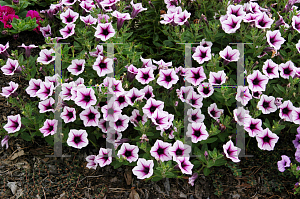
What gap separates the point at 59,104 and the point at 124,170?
1.17 m

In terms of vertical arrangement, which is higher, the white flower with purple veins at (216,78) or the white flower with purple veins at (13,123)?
the white flower with purple veins at (216,78)

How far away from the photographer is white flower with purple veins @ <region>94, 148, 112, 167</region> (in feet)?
9.91

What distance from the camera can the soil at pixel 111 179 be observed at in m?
3.18

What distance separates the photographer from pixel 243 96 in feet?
9.88

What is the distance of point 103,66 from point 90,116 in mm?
615

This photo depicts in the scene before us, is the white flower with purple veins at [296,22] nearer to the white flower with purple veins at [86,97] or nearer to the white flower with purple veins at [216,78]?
the white flower with purple veins at [216,78]

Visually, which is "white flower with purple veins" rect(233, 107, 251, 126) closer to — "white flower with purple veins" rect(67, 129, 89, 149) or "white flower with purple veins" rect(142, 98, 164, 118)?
"white flower with purple veins" rect(142, 98, 164, 118)

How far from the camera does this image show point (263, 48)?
3.51 meters

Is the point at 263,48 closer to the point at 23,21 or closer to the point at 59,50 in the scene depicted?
the point at 59,50

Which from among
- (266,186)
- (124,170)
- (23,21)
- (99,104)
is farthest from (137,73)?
(23,21)

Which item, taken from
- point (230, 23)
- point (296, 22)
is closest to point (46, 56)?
point (230, 23)

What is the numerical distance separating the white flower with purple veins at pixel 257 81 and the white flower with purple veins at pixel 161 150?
3.85ft

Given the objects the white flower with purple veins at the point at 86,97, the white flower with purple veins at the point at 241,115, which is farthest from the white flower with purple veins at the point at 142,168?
the white flower with purple veins at the point at 241,115

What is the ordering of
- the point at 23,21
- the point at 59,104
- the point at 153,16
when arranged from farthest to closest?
the point at 153,16
the point at 23,21
the point at 59,104
